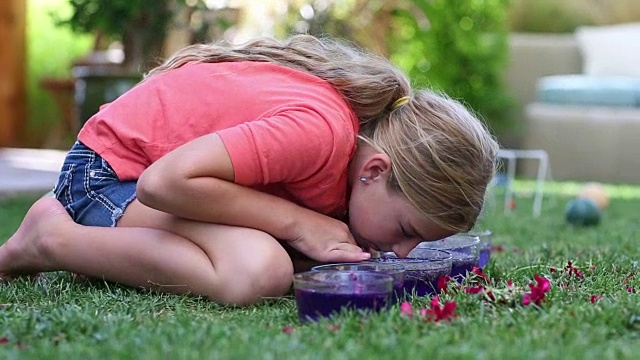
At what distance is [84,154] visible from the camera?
6.97ft

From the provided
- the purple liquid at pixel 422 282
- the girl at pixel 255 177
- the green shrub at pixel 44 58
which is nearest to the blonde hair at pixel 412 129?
the girl at pixel 255 177

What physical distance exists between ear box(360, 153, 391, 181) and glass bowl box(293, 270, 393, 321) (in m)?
0.31

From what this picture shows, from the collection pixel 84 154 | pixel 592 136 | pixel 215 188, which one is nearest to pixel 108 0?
pixel 84 154

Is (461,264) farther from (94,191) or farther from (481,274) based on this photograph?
(94,191)

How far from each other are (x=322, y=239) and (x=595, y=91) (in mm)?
4793

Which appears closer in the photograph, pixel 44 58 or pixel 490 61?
pixel 490 61

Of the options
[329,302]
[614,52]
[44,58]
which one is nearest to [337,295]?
[329,302]

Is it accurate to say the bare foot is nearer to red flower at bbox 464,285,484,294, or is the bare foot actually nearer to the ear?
the ear

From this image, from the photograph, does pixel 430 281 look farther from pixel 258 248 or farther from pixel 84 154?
pixel 84 154

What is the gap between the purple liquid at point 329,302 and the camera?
5.30ft

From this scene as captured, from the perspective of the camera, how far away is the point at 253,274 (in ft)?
6.07

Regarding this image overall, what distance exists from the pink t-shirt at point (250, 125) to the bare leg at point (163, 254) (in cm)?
13

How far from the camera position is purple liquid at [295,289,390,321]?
63.6 inches

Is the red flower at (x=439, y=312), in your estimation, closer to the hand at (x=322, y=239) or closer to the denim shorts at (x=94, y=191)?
the hand at (x=322, y=239)
